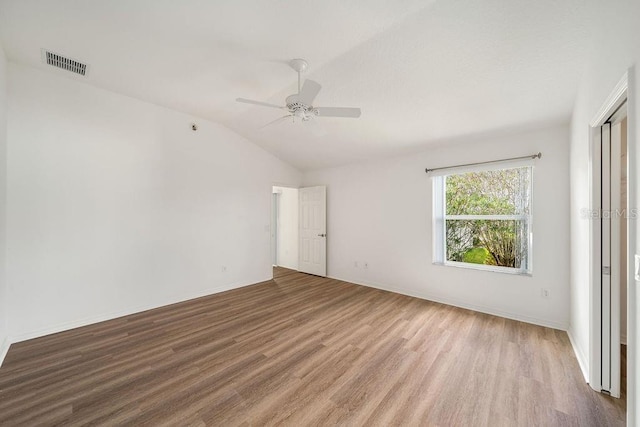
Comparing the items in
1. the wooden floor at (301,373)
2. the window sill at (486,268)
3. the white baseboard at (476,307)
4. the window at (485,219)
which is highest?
the window at (485,219)

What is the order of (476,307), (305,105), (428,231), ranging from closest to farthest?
(305,105)
(476,307)
(428,231)

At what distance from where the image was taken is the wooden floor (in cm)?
167

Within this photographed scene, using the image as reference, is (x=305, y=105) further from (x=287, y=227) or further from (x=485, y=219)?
(x=287, y=227)

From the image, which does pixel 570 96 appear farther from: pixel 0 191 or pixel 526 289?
pixel 0 191

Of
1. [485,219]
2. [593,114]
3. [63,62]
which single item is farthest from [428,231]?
[63,62]

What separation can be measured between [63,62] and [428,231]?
4.90 meters

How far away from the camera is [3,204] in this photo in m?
2.46

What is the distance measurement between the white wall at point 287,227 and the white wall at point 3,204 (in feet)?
14.3

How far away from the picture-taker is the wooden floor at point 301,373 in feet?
5.47

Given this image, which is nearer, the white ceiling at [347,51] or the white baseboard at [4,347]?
the white ceiling at [347,51]

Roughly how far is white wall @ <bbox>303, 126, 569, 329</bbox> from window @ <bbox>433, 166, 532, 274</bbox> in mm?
158

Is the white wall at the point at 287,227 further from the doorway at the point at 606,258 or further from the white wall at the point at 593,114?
the doorway at the point at 606,258

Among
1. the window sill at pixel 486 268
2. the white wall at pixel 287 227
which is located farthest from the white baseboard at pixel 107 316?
the window sill at pixel 486 268

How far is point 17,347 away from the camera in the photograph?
251 centimetres
